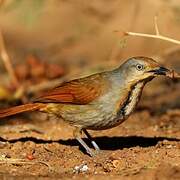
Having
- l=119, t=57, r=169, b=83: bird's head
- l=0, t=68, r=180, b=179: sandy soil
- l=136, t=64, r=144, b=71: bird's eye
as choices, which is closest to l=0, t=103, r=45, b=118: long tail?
l=0, t=68, r=180, b=179: sandy soil

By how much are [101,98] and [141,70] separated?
0.52 meters

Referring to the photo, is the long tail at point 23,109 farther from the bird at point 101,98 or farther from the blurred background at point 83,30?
the blurred background at point 83,30

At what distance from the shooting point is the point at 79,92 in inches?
275

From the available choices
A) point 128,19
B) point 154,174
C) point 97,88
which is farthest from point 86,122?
point 128,19

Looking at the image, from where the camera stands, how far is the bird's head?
6.61 meters

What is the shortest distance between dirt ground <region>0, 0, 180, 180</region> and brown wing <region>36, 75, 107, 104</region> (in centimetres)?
55

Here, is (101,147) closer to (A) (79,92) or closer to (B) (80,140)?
(B) (80,140)

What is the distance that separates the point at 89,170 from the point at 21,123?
262 centimetres

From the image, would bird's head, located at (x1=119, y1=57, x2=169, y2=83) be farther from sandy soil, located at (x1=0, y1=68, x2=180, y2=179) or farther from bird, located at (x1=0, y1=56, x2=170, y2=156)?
sandy soil, located at (x1=0, y1=68, x2=180, y2=179)

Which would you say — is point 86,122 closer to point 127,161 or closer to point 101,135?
point 127,161

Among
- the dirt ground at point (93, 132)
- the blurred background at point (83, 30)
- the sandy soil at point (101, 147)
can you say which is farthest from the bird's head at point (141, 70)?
the blurred background at point (83, 30)

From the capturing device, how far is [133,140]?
757cm

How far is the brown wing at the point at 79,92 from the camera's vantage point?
6.90 metres

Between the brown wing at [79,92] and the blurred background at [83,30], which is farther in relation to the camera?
the blurred background at [83,30]
